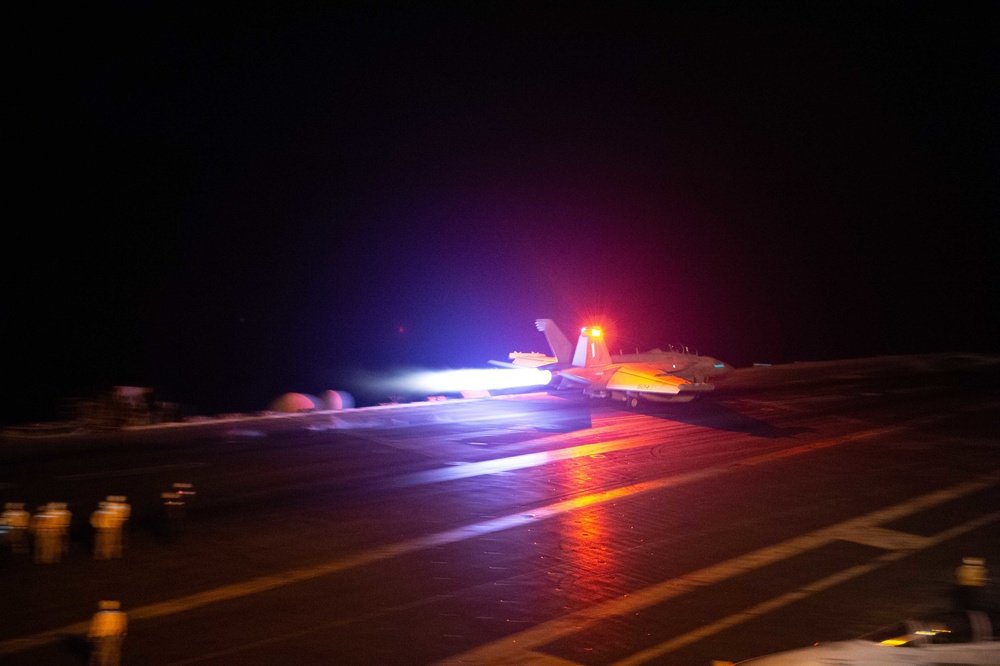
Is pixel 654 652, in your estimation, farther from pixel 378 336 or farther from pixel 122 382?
pixel 378 336

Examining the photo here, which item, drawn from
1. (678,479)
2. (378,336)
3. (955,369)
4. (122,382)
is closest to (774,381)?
(955,369)

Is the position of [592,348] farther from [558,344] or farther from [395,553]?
[395,553]

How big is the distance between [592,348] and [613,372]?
4.45 ft

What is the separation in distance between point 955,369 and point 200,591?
5452 centimetres

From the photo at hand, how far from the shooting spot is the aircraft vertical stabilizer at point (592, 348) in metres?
31.1

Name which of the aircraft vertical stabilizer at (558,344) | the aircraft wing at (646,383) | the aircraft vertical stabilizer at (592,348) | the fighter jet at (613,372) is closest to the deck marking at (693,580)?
the aircraft wing at (646,383)

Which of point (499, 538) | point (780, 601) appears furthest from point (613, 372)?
point (780, 601)

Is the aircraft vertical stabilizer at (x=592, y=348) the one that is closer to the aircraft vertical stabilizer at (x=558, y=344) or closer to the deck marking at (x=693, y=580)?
the aircraft vertical stabilizer at (x=558, y=344)

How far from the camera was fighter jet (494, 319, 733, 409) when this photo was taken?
3047cm

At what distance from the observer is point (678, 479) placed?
19.4m

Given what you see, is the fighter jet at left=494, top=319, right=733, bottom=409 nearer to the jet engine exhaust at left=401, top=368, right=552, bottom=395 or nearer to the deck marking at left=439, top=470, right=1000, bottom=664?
the jet engine exhaust at left=401, top=368, right=552, bottom=395

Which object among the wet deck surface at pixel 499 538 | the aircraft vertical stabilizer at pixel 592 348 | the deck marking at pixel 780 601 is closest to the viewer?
the deck marking at pixel 780 601

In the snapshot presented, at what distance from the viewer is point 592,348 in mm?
31219

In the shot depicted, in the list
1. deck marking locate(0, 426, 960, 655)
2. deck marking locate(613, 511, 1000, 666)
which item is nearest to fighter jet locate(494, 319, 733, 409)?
deck marking locate(0, 426, 960, 655)
